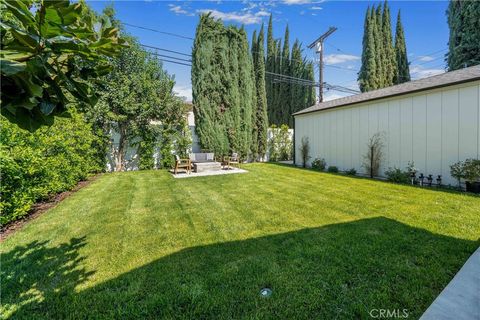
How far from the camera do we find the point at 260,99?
15.3 meters

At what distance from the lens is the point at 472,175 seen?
5.97 m

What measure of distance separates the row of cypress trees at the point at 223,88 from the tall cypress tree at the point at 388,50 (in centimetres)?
1410

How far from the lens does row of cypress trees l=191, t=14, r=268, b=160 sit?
1256 cm

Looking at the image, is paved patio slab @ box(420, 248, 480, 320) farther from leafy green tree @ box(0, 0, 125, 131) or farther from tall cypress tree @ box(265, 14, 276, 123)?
tall cypress tree @ box(265, 14, 276, 123)

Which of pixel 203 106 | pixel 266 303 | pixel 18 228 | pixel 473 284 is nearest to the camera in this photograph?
pixel 266 303

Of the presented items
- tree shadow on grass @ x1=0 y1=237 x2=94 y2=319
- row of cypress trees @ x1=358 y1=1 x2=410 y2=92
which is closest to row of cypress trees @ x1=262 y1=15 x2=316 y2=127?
row of cypress trees @ x1=358 y1=1 x2=410 y2=92

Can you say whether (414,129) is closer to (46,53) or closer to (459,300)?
(459,300)

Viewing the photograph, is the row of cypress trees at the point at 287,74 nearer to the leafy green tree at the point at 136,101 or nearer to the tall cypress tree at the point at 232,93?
the tall cypress tree at the point at 232,93

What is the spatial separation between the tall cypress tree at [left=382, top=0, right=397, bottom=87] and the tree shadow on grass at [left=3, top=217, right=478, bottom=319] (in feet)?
72.4

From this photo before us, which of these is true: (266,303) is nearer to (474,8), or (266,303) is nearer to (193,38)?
(193,38)

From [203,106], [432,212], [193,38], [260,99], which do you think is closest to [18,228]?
[432,212]

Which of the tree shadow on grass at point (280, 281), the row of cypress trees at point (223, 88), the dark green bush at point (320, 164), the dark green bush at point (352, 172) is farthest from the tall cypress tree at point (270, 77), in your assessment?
the tree shadow on grass at point (280, 281)

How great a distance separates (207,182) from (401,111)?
287 inches

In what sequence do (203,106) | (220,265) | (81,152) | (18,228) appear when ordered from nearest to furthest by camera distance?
(220,265)
(18,228)
(81,152)
(203,106)
